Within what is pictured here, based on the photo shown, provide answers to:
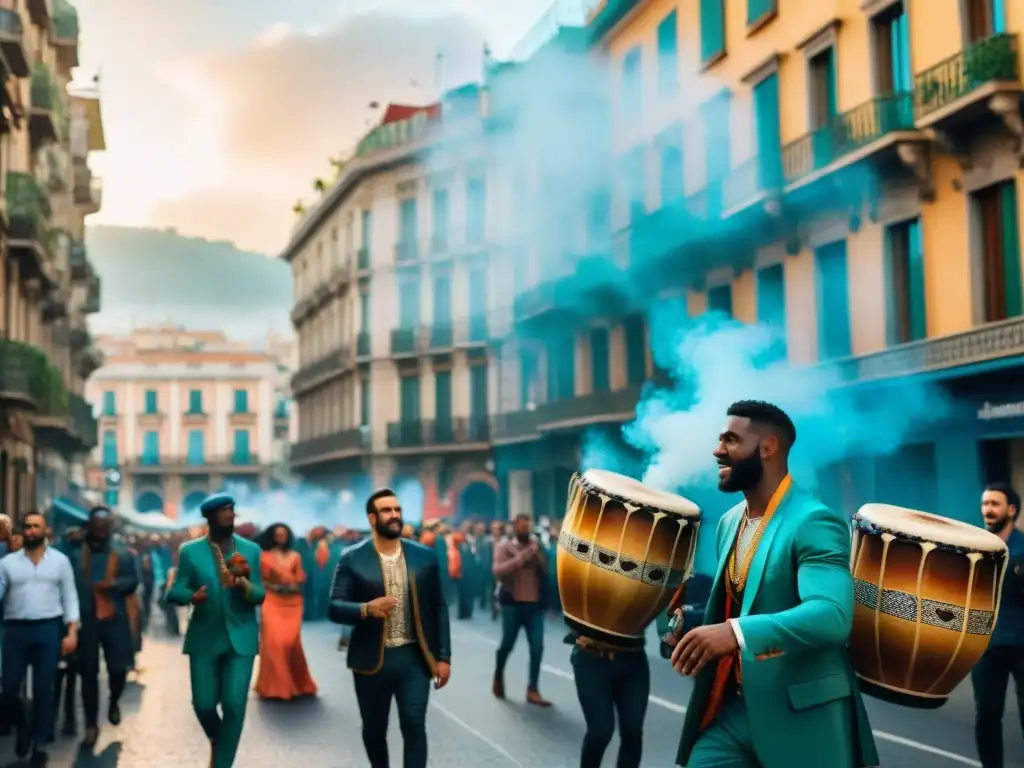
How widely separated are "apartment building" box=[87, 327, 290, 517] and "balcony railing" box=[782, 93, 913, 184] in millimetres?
68806

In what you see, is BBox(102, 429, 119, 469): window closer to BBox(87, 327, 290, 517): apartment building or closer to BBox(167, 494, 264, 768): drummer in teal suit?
BBox(87, 327, 290, 517): apartment building

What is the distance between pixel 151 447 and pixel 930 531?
87831 millimetres

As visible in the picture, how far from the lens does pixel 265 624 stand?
14547mm

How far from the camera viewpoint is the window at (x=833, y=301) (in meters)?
22.4

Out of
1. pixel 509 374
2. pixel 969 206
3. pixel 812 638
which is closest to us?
pixel 812 638

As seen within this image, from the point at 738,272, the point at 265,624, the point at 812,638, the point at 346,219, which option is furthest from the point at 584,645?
the point at 346,219

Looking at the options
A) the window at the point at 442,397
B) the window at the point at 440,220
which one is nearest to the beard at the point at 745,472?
the window at the point at 442,397

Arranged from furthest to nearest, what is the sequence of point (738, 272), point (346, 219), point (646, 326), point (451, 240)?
point (346, 219), point (451, 240), point (646, 326), point (738, 272)

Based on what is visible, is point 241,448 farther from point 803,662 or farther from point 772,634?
point 772,634

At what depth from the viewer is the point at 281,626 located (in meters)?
14.5

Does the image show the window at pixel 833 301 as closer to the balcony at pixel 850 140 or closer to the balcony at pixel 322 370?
the balcony at pixel 850 140

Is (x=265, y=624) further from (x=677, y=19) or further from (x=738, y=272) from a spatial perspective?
(x=677, y=19)

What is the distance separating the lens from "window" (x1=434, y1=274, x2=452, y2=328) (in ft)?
170

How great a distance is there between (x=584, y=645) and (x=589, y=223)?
25304 millimetres
